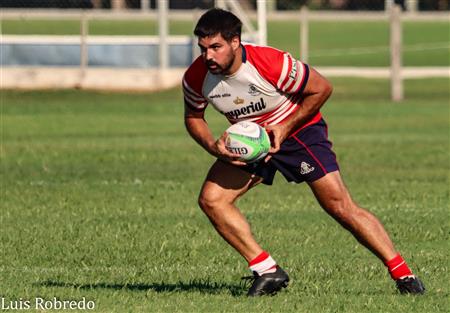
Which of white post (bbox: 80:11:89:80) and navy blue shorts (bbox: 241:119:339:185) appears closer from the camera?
navy blue shorts (bbox: 241:119:339:185)

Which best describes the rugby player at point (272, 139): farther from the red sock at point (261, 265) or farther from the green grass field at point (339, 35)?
the green grass field at point (339, 35)

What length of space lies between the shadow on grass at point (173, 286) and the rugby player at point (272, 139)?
398 millimetres

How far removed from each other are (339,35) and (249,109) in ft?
193

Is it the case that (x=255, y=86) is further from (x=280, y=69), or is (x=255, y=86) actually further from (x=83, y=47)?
(x=83, y=47)

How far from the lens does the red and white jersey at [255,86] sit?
8.80 metres

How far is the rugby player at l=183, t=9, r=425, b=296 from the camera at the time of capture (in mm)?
8805

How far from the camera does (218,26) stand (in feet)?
28.2

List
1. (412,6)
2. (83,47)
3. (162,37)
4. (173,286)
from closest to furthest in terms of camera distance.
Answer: (173,286) → (83,47) → (162,37) → (412,6)

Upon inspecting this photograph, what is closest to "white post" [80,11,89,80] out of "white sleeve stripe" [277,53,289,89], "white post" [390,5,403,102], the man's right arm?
"white post" [390,5,403,102]

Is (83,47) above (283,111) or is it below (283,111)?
below

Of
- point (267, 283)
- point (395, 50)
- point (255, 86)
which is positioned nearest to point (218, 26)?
point (255, 86)

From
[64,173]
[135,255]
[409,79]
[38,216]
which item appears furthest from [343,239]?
[409,79]

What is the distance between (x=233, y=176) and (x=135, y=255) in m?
2.31

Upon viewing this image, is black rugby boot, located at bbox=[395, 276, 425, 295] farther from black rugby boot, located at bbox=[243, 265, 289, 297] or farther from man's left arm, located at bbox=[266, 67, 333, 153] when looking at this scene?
man's left arm, located at bbox=[266, 67, 333, 153]
